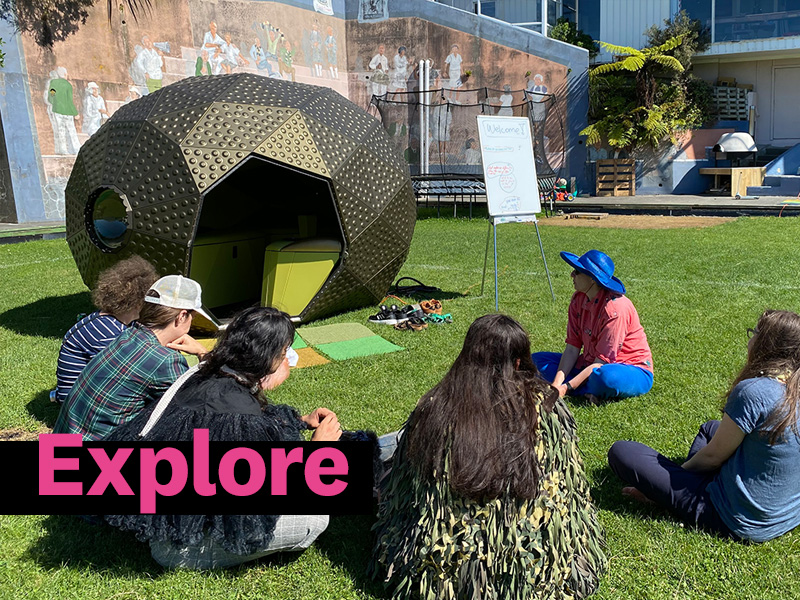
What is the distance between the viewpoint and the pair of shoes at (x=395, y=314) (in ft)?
23.3

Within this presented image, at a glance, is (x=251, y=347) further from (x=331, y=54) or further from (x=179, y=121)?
(x=331, y=54)

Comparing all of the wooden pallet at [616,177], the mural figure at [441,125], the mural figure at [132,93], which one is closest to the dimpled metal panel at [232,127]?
the mural figure at [132,93]

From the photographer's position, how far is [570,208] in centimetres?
2016

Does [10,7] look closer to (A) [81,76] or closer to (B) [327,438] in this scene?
(A) [81,76]

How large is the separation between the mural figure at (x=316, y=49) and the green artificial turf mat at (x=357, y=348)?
1871 cm

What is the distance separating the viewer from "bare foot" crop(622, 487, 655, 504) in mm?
3469

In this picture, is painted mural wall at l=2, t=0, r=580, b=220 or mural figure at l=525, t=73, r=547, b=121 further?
mural figure at l=525, t=73, r=547, b=121

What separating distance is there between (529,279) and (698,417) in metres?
4.95

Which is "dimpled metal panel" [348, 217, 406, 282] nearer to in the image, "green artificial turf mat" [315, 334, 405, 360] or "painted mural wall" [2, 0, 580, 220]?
"green artificial turf mat" [315, 334, 405, 360]

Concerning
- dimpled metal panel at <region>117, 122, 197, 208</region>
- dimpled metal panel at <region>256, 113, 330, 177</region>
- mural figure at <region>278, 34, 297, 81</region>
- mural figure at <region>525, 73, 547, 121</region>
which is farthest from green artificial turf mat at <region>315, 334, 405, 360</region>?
mural figure at <region>278, 34, 297, 81</region>

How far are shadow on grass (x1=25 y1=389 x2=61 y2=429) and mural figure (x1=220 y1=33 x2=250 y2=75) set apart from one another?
17.4m

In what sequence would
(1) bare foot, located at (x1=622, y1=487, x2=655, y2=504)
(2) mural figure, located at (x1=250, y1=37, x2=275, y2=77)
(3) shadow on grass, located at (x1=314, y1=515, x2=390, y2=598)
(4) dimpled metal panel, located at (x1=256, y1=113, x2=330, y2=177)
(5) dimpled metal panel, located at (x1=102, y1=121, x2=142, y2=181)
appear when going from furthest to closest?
(2) mural figure, located at (x1=250, y1=37, x2=275, y2=77)
(4) dimpled metal panel, located at (x1=256, y1=113, x2=330, y2=177)
(5) dimpled metal panel, located at (x1=102, y1=121, x2=142, y2=181)
(1) bare foot, located at (x1=622, y1=487, x2=655, y2=504)
(3) shadow on grass, located at (x1=314, y1=515, x2=390, y2=598)

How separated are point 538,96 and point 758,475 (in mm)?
21687

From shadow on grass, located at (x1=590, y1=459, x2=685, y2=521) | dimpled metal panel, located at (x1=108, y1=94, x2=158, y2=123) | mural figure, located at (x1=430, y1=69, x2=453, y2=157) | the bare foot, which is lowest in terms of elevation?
shadow on grass, located at (x1=590, y1=459, x2=685, y2=521)
